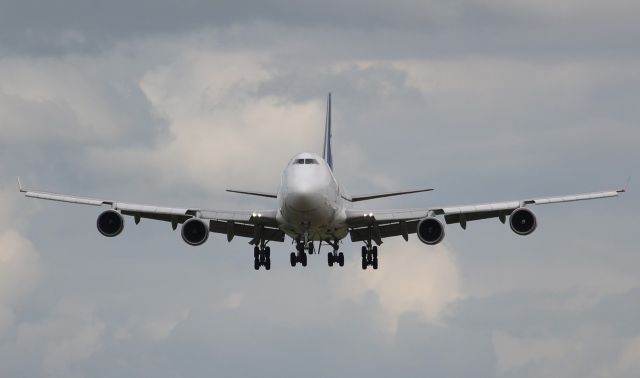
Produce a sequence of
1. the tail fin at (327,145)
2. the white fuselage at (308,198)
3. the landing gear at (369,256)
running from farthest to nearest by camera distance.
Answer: the tail fin at (327,145)
the landing gear at (369,256)
the white fuselage at (308,198)

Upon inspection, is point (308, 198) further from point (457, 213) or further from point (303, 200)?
point (457, 213)

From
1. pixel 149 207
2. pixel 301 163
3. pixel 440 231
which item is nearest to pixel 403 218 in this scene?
pixel 440 231

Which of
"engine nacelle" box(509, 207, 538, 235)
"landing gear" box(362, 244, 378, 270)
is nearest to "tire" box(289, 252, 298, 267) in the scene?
"landing gear" box(362, 244, 378, 270)

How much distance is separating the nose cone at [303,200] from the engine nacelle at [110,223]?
960 cm

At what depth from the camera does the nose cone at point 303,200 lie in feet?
240

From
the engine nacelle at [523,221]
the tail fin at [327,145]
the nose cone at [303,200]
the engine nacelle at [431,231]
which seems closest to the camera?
the nose cone at [303,200]

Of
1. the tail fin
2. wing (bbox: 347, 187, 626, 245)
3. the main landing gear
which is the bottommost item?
the main landing gear

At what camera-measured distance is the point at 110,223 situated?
78375 mm

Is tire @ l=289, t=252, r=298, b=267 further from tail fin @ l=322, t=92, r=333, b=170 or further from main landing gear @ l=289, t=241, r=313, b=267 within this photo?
tail fin @ l=322, t=92, r=333, b=170

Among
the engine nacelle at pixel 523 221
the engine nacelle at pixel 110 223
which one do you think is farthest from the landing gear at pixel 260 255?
the engine nacelle at pixel 523 221

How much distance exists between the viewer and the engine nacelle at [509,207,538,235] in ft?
257

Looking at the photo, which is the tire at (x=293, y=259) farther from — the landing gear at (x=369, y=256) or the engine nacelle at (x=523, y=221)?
the engine nacelle at (x=523, y=221)

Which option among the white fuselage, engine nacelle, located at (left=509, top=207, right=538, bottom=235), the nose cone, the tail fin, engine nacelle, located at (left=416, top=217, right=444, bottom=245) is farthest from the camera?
the tail fin

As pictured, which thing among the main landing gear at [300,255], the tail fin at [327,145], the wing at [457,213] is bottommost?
the main landing gear at [300,255]
